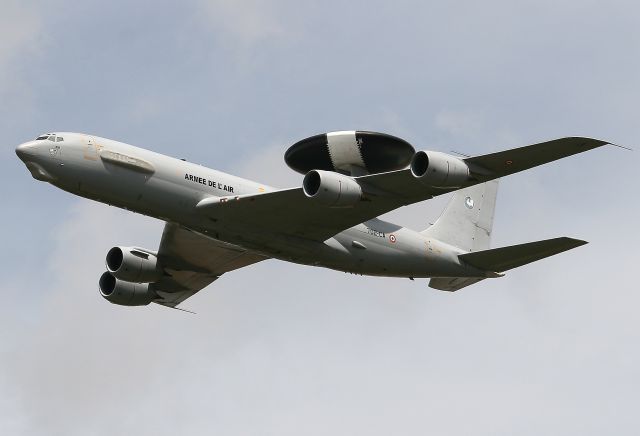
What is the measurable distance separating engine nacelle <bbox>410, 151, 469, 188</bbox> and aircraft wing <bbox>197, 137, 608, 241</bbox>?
0.45 m

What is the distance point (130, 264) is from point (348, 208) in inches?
519

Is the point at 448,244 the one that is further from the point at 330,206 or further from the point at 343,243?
the point at 330,206

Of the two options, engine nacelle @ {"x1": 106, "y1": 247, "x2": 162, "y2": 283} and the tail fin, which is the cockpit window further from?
the tail fin

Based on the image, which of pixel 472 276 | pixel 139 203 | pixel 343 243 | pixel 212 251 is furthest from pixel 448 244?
pixel 139 203

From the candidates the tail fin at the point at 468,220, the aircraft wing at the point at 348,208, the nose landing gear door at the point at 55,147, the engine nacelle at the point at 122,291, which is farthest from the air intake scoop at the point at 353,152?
the engine nacelle at the point at 122,291

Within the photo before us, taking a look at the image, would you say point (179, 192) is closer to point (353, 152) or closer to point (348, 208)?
point (348, 208)

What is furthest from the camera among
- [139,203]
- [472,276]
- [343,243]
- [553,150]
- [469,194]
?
[469,194]

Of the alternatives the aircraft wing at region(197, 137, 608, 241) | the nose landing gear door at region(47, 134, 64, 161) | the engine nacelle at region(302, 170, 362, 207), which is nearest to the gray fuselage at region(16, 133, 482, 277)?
the nose landing gear door at region(47, 134, 64, 161)

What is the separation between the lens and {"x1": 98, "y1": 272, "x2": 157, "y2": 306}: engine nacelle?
200 feet

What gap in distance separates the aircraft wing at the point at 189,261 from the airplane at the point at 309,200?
9cm

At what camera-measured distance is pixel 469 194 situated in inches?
2559

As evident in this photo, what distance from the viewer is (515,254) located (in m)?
56.3

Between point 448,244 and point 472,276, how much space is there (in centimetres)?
226

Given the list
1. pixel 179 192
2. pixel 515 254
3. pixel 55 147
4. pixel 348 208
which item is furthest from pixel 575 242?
pixel 55 147
